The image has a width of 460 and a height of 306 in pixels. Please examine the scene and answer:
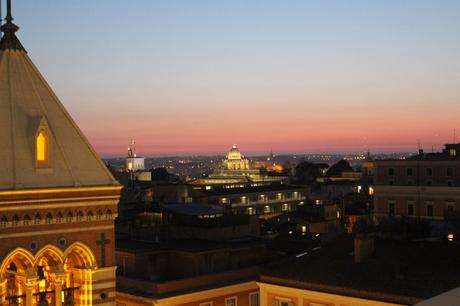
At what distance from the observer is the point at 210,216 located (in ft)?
183

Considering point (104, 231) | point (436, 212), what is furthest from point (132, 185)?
point (104, 231)

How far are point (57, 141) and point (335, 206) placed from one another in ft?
321

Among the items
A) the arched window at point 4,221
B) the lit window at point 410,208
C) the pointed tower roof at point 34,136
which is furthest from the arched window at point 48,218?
the lit window at point 410,208

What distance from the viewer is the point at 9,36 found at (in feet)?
72.8

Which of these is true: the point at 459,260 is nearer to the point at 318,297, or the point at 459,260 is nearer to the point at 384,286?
the point at 384,286

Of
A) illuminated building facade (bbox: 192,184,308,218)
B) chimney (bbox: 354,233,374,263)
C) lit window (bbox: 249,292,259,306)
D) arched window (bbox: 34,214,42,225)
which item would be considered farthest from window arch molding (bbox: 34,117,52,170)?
illuminated building facade (bbox: 192,184,308,218)

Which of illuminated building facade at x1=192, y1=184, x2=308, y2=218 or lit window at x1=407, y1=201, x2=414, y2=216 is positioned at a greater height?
lit window at x1=407, y1=201, x2=414, y2=216

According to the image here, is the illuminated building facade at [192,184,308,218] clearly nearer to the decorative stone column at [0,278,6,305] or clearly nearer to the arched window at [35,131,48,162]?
the arched window at [35,131,48,162]

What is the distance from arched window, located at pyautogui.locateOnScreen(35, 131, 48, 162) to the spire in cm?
309

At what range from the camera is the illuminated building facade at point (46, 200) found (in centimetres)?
2064

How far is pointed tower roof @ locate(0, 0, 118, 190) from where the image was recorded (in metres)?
20.9

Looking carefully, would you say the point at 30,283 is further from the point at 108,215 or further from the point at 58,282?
the point at 108,215

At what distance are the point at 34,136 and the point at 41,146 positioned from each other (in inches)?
15.3

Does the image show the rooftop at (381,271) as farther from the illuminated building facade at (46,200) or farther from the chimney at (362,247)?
the illuminated building facade at (46,200)
